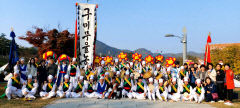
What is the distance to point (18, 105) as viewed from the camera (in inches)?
235

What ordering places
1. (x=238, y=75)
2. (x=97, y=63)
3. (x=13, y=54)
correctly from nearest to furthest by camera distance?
1. (x=13, y=54)
2. (x=97, y=63)
3. (x=238, y=75)

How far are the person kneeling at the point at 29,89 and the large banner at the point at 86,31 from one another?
11.2ft

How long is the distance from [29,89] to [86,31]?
14.7 ft

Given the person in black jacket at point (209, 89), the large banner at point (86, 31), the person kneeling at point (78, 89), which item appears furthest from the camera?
the large banner at point (86, 31)

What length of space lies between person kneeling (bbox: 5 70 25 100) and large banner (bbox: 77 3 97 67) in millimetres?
3661

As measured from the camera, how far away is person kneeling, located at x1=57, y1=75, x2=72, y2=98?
742 cm

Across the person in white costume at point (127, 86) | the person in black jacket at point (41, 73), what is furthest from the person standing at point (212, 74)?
the person in black jacket at point (41, 73)

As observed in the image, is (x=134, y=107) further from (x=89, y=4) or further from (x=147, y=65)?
(x=89, y=4)

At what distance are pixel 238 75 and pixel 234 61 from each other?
166cm

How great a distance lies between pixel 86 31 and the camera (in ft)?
35.0

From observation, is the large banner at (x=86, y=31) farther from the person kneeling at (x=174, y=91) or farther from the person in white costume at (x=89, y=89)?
the person kneeling at (x=174, y=91)

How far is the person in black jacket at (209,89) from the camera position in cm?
716

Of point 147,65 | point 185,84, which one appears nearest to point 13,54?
point 147,65

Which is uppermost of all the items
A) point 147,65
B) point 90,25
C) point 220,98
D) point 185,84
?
point 90,25
